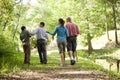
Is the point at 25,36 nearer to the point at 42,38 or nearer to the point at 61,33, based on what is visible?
the point at 42,38

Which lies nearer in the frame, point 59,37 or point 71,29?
point 59,37

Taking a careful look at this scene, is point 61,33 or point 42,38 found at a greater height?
point 61,33

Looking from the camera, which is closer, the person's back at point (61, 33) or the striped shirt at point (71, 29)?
the person's back at point (61, 33)

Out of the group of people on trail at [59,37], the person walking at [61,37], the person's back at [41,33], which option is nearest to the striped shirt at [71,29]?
the group of people on trail at [59,37]

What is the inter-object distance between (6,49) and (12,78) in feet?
23.9

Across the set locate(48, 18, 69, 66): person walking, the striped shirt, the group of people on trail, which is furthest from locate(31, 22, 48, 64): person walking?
the striped shirt

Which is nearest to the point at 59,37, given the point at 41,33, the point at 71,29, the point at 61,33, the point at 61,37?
the point at 61,37

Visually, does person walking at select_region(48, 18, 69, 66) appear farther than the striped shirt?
No

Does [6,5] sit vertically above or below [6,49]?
above

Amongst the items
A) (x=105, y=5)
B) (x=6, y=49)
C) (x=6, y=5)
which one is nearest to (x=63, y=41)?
(x=6, y=49)

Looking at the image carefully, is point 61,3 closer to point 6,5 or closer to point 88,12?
point 88,12

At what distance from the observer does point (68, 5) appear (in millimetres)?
41094

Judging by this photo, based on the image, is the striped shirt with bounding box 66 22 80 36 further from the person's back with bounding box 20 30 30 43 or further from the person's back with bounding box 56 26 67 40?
the person's back with bounding box 20 30 30 43

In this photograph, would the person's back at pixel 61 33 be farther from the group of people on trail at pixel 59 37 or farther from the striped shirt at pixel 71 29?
the striped shirt at pixel 71 29
